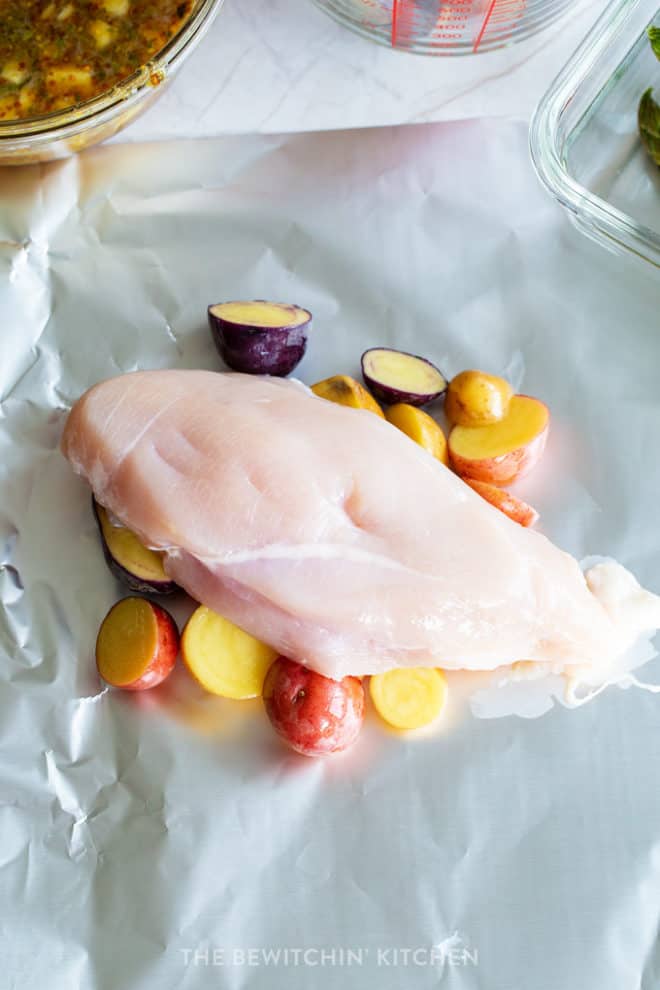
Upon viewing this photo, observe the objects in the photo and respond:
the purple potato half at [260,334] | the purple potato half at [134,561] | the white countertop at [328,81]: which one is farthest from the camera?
the white countertop at [328,81]

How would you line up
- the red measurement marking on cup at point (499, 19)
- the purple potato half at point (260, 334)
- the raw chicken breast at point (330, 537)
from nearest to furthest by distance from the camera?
the raw chicken breast at point (330, 537), the purple potato half at point (260, 334), the red measurement marking on cup at point (499, 19)

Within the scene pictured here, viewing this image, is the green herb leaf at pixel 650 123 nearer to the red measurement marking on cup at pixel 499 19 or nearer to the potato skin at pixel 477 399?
the red measurement marking on cup at pixel 499 19

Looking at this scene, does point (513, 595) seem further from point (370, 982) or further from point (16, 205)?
point (16, 205)

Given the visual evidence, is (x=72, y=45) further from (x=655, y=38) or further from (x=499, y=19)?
(x=655, y=38)

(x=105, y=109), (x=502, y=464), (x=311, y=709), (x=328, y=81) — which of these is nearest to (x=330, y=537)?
(x=311, y=709)

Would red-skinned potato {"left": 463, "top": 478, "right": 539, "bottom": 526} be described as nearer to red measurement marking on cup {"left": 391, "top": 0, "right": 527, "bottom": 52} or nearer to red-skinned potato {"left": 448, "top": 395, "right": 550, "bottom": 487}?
red-skinned potato {"left": 448, "top": 395, "right": 550, "bottom": 487}

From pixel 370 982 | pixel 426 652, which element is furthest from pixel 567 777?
pixel 370 982

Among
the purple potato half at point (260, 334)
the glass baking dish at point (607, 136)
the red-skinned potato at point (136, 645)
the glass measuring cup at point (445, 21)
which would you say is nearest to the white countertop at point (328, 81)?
the glass measuring cup at point (445, 21)
